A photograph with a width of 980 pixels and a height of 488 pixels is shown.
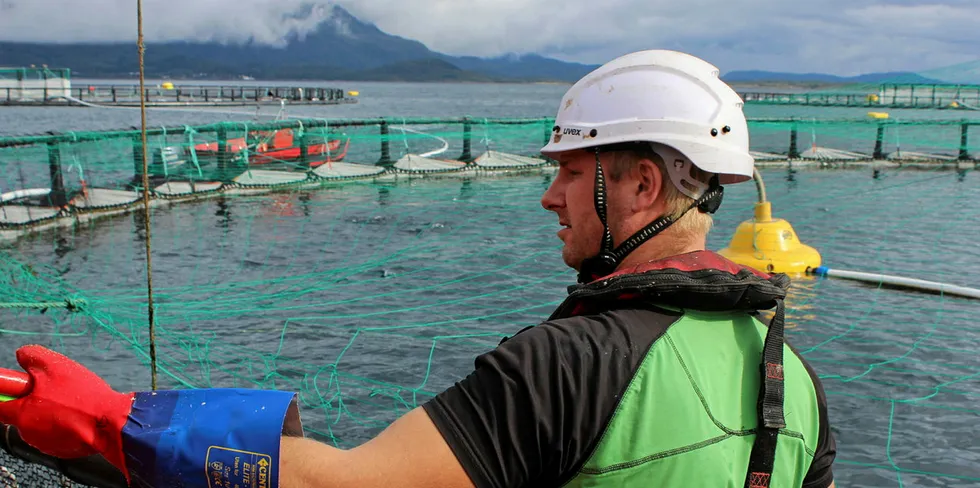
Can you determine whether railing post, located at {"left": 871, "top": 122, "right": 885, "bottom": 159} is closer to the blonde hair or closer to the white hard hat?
the white hard hat

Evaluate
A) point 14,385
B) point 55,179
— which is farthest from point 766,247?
point 55,179

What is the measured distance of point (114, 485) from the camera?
273 centimetres

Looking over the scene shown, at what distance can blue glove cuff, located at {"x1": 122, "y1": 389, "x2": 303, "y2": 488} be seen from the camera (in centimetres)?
168

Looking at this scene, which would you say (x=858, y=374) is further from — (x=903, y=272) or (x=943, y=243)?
(x=943, y=243)

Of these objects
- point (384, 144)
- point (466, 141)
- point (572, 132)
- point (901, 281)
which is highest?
point (572, 132)

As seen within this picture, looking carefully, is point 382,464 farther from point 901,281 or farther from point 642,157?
point 901,281

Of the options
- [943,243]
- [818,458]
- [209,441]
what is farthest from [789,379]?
[943,243]

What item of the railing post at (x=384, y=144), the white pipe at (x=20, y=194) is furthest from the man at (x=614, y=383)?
the railing post at (x=384, y=144)

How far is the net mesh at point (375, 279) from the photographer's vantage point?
9523 mm

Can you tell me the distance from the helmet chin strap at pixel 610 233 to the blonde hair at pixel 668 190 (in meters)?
0.01

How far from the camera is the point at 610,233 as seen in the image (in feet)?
7.58

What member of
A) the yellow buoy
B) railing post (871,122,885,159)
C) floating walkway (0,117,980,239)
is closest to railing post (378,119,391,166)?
floating walkway (0,117,980,239)

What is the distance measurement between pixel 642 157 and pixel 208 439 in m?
1.23

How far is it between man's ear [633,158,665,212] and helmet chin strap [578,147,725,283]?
6 centimetres
